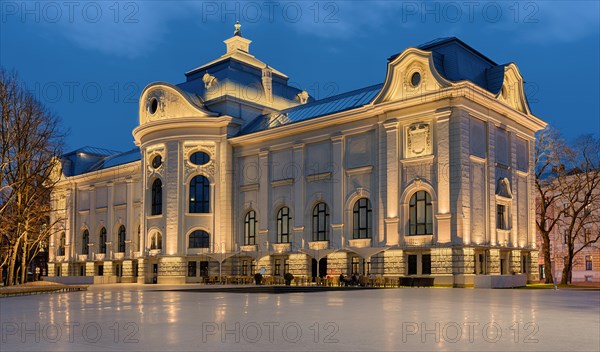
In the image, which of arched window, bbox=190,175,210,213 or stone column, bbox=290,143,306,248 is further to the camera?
arched window, bbox=190,175,210,213

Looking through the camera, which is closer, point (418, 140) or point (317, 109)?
point (418, 140)

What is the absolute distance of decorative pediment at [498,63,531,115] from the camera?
51156 mm

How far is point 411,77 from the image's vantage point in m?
48.1

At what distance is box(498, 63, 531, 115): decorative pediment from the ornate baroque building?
17 cm

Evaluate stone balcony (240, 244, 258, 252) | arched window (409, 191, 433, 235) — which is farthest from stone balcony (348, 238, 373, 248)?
stone balcony (240, 244, 258, 252)

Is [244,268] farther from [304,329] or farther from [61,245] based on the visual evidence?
[304,329]

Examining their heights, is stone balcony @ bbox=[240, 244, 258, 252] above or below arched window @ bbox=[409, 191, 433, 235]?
below

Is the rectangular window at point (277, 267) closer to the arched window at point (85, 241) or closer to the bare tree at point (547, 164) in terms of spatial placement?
the bare tree at point (547, 164)

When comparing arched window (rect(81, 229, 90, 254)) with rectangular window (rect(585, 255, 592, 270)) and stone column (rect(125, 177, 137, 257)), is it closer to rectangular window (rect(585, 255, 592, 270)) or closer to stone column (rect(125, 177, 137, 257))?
stone column (rect(125, 177, 137, 257))

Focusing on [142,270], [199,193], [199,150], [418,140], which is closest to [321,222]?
[418,140]

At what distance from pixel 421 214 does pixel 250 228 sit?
63.0 feet

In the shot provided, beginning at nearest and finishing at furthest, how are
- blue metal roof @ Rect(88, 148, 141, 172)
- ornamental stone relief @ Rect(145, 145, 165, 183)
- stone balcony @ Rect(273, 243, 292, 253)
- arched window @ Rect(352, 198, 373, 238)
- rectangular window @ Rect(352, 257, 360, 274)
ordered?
arched window @ Rect(352, 198, 373, 238) < rectangular window @ Rect(352, 257, 360, 274) < stone balcony @ Rect(273, 243, 292, 253) < ornamental stone relief @ Rect(145, 145, 165, 183) < blue metal roof @ Rect(88, 148, 141, 172)

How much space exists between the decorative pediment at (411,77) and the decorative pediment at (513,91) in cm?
671

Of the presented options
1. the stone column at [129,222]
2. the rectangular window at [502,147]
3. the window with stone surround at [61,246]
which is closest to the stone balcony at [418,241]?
the rectangular window at [502,147]
